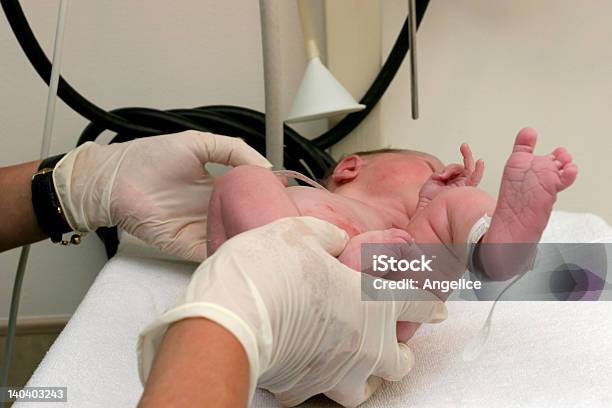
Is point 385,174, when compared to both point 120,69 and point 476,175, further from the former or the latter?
point 120,69

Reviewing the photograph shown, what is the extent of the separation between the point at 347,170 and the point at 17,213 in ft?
1.68

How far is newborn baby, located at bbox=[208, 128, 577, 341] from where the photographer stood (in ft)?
2.55

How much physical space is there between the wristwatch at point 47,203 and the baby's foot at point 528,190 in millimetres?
654

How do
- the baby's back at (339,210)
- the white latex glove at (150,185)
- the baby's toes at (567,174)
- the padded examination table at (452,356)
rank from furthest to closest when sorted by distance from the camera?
the white latex glove at (150,185)
the baby's back at (339,210)
the padded examination table at (452,356)
the baby's toes at (567,174)

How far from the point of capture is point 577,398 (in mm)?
849

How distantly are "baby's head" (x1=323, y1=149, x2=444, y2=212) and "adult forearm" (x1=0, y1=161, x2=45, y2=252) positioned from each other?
1.54 feet

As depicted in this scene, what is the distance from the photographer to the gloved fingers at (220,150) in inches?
45.1

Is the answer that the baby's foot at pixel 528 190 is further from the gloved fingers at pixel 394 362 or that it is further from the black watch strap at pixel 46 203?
the black watch strap at pixel 46 203

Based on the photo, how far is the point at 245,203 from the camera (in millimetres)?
922

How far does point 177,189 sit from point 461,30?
79cm

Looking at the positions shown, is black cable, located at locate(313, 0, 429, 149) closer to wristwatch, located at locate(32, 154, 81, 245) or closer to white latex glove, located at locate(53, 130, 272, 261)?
white latex glove, located at locate(53, 130, 272, 261)

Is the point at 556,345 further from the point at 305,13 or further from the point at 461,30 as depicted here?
the point at 461,30

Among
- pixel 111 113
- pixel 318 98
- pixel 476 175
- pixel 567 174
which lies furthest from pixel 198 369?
pixel 111 113

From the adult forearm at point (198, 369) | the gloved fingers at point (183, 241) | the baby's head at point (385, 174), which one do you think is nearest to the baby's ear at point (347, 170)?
the baby's head at point (385, 174)
